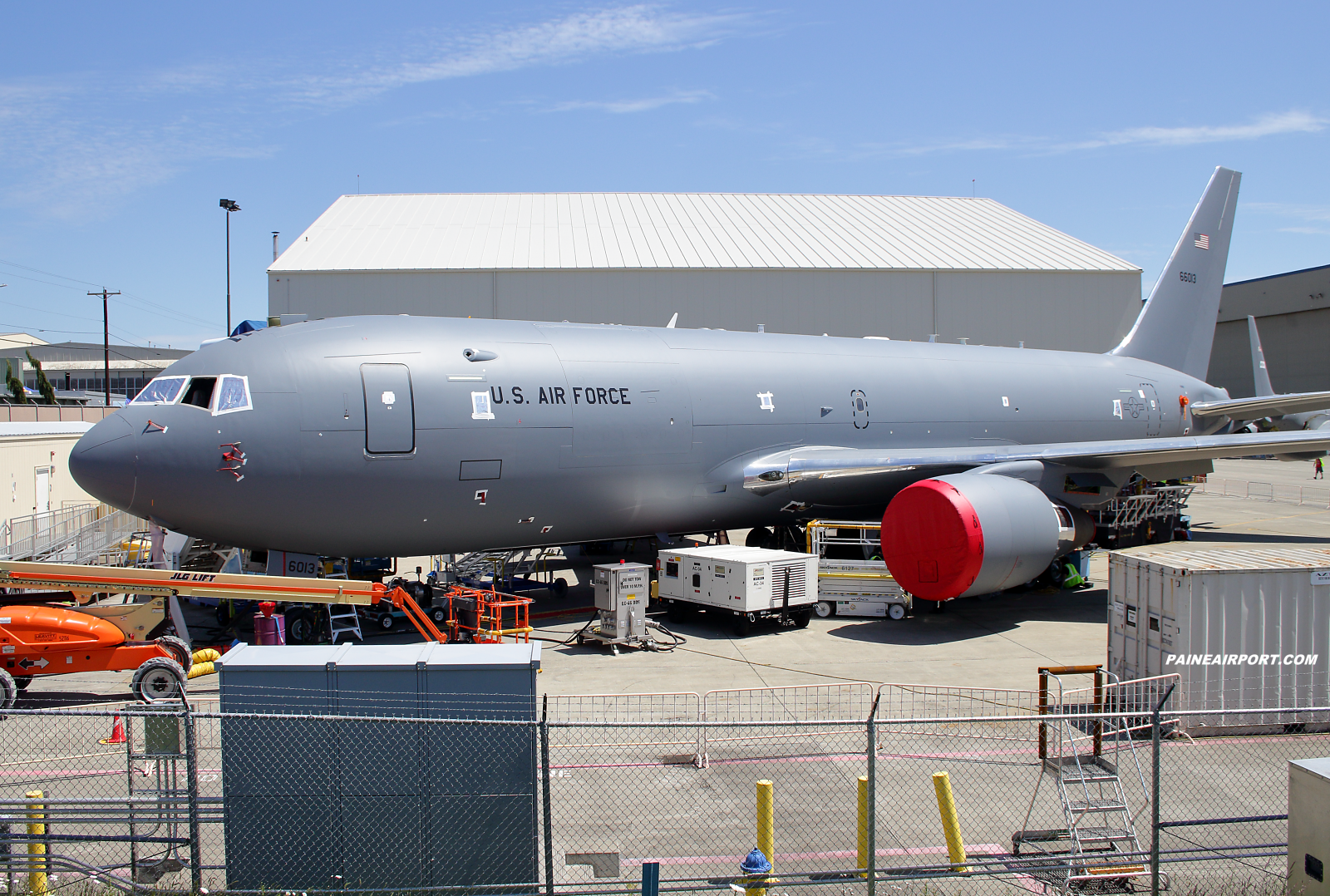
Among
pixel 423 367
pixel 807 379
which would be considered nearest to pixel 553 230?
pixel 807 379

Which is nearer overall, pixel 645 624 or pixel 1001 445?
pixel 645 624

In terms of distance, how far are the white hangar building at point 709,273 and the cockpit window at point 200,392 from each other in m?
22.1

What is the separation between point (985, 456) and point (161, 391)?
14389 millimetres

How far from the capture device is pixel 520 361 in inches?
618

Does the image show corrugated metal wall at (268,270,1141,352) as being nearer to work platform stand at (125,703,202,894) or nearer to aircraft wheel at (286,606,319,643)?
aircraft wheel at (286,606,319,643)

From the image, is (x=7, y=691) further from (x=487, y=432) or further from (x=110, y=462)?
(x=487, y=432)

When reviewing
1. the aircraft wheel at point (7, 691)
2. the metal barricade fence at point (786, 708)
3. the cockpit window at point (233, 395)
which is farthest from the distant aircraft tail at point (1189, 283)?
the aircraft wheel at point (7, 691)

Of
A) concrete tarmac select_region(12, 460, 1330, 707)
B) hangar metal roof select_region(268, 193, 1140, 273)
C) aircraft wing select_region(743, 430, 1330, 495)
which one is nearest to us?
concrete tarmac select_region(12, 460, 1330, 707)

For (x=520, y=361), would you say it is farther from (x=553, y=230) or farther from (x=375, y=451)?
(x=553, y=230)

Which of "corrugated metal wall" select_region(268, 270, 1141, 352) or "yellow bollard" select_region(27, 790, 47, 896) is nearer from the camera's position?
"yellow bollard" select_region(27, 790, 47, 896)

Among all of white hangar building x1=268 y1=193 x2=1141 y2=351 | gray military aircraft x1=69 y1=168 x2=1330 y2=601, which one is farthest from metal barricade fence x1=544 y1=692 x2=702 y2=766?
white hangar building x1=268 y1=193 x2=1141 y2=351

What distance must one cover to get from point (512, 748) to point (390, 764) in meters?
0.92

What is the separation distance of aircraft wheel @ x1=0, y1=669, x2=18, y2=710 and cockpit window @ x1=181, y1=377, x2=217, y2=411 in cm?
412

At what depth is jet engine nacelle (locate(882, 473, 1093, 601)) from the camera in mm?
15875
